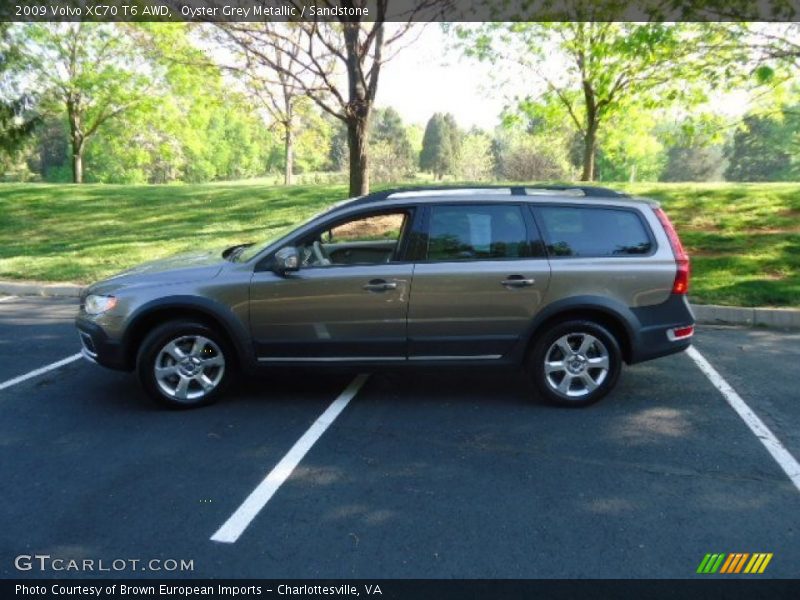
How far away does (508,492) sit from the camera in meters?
3.51

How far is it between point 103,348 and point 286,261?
5.23 feet

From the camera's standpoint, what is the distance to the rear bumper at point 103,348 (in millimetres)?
4684

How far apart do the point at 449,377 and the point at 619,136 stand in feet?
→ 86.6

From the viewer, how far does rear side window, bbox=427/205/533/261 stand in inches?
188

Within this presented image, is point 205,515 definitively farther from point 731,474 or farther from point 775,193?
point 775,193

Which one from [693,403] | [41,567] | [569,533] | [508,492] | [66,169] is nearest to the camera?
[41,567]

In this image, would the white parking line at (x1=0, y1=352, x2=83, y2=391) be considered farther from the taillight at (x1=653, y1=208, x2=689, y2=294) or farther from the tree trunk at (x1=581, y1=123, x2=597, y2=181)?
the tree trunk at (x1=581, y1=123, x2=597, y2=181)

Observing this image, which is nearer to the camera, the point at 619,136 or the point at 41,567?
the point at 41,567

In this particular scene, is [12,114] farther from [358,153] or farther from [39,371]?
[39,371]

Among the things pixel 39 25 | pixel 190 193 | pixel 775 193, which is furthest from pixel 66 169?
pixel 775 193

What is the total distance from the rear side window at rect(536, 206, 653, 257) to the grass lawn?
4.02m

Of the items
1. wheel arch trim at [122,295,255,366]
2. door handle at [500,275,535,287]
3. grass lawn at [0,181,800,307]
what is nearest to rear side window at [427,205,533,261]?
door handle at [500,275,535,287]
